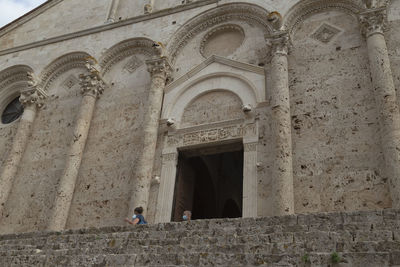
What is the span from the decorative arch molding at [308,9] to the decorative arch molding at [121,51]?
486 cm

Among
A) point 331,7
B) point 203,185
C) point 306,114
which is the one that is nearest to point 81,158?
point 203,185

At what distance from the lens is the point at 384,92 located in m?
9.38

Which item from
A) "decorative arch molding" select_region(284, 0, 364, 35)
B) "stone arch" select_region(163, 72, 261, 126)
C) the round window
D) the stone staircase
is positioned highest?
"decorative arch molding" select_region(284, 0, 364, 35)

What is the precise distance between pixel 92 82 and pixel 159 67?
246cm

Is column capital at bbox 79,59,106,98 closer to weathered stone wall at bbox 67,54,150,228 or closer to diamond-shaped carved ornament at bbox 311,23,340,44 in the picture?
weathered stone wall at bbox 67,54,150,228

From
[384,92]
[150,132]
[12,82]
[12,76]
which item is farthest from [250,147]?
[12,76]

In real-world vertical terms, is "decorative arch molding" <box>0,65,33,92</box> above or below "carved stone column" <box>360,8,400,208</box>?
above

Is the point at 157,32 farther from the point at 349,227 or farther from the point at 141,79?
the point at 349,227

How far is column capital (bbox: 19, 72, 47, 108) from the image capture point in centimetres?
1434

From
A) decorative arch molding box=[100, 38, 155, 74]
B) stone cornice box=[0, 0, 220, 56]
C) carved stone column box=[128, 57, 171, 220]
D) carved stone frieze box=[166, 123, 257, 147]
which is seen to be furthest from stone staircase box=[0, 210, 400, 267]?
stone cornice box=[0, 0, 220, 56]

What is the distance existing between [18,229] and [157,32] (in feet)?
24.6

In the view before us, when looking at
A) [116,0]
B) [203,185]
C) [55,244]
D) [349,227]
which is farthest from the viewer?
[116,0]

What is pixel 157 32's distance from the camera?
1377 cm

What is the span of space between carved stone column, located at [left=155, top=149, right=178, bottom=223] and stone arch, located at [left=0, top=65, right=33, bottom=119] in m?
7.62
